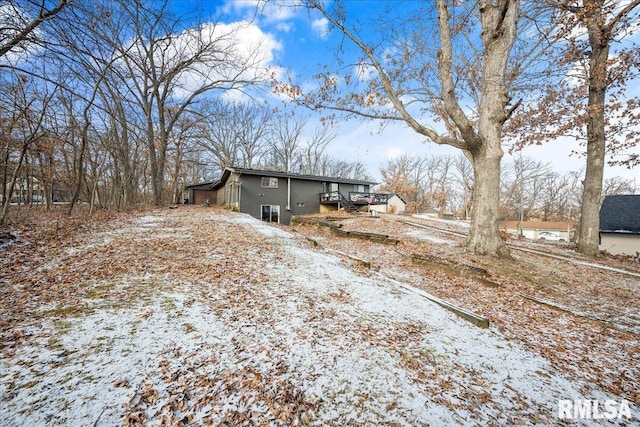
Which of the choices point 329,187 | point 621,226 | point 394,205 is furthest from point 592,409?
point 394,205

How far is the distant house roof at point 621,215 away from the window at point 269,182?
72.2ft

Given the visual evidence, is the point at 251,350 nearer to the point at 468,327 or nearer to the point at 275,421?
the point at 275,421

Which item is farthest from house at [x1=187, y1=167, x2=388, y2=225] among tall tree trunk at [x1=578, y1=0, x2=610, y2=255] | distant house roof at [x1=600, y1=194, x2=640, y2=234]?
distant house roof at [x1=600, y1=194, x2=640, y2=234]

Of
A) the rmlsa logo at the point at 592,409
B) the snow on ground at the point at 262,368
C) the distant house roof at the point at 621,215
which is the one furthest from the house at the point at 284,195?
the rmlsa logo at the point at 592,409

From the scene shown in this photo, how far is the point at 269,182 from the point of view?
20.1 m

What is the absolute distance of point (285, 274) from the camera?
196 inches

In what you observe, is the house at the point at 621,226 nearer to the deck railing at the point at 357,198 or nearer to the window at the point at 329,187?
the deck railing at the point at 357,198

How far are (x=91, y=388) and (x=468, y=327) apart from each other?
4.24 metres

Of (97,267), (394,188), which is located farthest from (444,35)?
(394,188)

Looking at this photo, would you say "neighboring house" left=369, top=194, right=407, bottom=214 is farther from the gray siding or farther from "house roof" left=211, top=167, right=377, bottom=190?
the gray siding

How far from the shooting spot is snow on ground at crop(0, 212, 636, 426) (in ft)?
6.08

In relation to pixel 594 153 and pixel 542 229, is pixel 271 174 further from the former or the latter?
pixel 542 229

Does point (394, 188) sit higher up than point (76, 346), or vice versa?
point (394, 188)

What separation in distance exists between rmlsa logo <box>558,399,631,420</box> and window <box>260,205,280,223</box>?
18.8 metres
